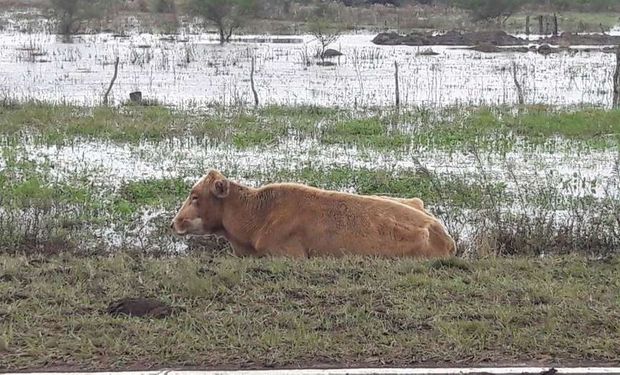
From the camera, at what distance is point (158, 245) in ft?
32.8

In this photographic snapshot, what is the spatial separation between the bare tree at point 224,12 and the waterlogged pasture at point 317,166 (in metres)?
30.1

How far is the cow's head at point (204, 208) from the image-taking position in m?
8.89

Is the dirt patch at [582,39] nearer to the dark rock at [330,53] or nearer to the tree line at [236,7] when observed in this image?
the tree line at [236,7]

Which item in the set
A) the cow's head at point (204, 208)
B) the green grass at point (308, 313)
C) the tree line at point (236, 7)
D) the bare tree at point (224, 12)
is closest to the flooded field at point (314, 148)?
the cow's head at point (204, 208)

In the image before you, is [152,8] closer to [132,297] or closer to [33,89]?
[33,89]

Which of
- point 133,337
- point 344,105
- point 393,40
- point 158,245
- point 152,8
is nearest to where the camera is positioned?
point 133,337

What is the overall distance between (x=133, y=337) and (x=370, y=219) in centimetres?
319

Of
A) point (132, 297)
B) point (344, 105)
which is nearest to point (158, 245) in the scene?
point (132, 297)

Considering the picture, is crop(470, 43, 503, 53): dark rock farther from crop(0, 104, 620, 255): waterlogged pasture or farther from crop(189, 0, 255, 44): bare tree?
crop(0, 104, 620, 255): waterlogged pasture

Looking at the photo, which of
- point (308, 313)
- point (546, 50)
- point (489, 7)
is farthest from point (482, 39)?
point (308, 313)

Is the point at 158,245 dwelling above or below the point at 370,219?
below

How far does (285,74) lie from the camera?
1266 inches

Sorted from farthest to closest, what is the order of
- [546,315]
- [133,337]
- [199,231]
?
[199,231], [546,315], [133,337]

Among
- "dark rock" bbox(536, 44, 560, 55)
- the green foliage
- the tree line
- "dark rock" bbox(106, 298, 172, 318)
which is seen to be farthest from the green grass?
the green foliage
